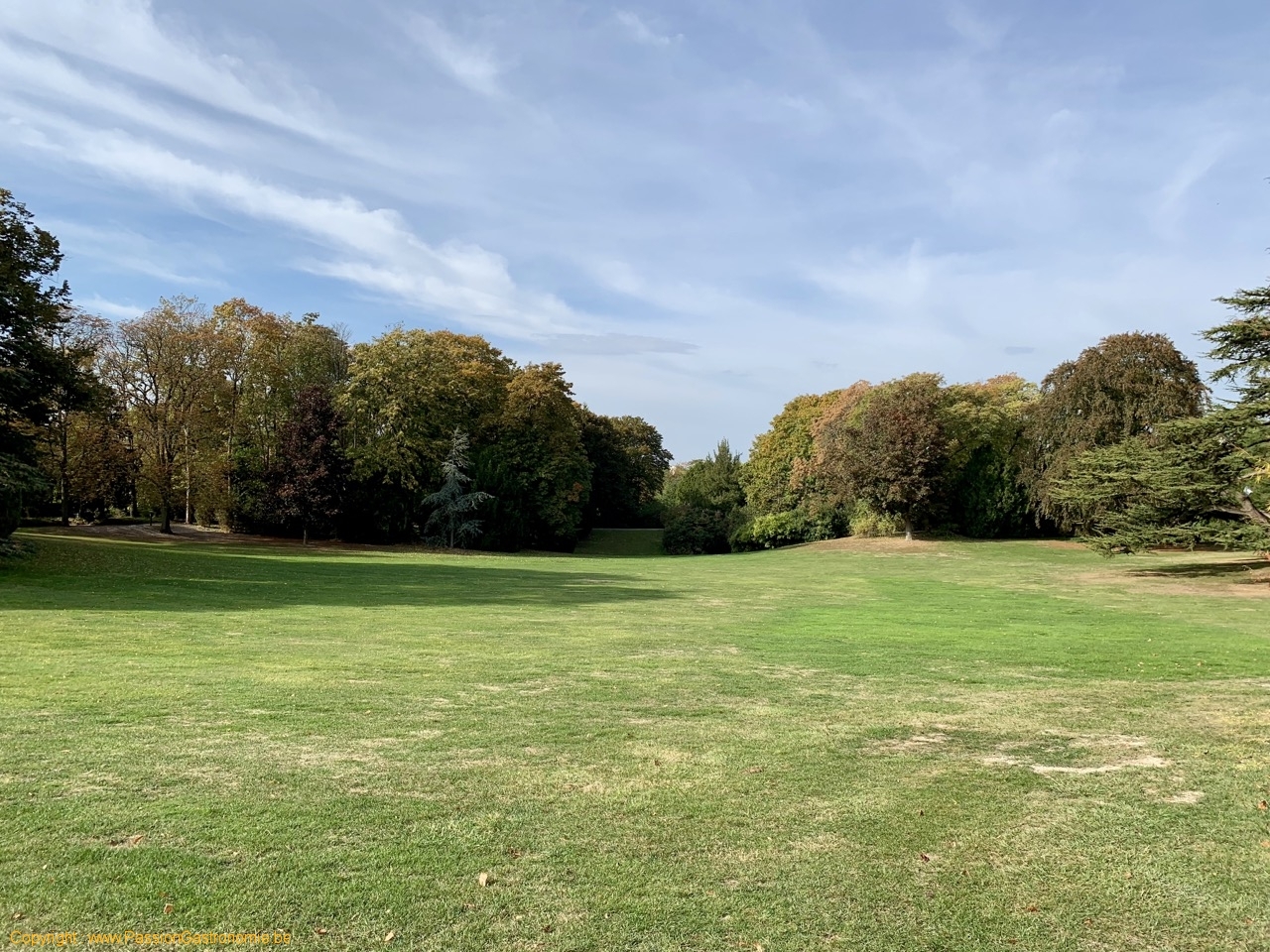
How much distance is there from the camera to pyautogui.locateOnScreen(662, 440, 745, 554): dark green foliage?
5325 centimetres

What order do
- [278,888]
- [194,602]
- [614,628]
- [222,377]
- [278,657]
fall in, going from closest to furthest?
[278,888]
[278,657]
[614,628]
[194,602]
[222,377]

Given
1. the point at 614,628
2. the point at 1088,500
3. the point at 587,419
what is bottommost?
the point at 614,628

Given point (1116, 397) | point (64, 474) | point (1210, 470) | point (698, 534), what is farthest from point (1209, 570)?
point (64, 474)

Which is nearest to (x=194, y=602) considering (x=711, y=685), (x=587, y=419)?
(x=711, y=685)

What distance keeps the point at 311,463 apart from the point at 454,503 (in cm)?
752

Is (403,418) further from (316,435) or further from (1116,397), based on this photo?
(1116,397)

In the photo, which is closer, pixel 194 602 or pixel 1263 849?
pixel 1263 849

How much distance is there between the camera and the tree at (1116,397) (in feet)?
120

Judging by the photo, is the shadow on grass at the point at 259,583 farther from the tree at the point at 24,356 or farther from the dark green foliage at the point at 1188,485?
the dark green foliage at the point at 1188,485

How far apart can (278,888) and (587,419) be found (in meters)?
58.3

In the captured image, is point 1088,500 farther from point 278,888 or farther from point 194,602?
point 278,888


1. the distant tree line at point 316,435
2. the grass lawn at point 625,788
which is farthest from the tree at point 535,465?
the grass lawn at point 625,788

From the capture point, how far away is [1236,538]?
24609 millimetres

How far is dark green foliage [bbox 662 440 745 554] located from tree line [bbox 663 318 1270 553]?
0.34ft
